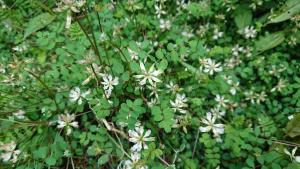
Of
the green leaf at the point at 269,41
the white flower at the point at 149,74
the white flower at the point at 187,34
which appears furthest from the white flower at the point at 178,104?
the green leaf at the point at 269,41

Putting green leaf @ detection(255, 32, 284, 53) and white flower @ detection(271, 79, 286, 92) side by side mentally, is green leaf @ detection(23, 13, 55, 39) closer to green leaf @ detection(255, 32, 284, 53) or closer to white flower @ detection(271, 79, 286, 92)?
green leaf @ detection(255, 32, 284, 53)

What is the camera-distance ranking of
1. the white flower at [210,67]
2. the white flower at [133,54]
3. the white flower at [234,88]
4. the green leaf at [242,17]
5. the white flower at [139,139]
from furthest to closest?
the green leaf at [242,17] → the white flower at [234,88] → the white flower at [210,67] → the white flower at [133,54] → the white flower at [139,139]

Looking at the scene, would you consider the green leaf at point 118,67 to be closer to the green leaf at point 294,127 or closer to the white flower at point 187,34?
the white flower at point 187,34

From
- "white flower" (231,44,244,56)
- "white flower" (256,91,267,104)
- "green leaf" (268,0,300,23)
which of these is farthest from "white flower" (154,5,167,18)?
"white flower" (256,91,267,104)

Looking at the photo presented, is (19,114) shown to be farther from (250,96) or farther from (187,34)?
(250,96)

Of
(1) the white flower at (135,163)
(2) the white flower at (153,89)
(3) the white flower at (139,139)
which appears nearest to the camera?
(1) the white flower at (135,163)

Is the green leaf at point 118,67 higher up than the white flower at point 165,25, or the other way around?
the white flower at point 165,25

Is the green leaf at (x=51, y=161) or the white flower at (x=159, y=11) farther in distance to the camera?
the white flower at (x=159, y=11)
